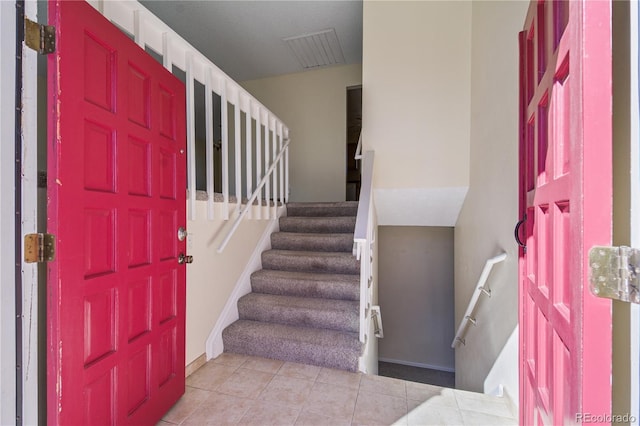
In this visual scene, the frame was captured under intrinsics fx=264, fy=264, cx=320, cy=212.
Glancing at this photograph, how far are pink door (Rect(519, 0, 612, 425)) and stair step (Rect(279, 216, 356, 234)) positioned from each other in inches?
76.5

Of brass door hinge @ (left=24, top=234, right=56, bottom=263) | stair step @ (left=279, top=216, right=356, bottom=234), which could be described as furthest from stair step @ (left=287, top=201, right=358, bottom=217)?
brass door hinge @ (left=24, top=234, right=56, bottom=263)

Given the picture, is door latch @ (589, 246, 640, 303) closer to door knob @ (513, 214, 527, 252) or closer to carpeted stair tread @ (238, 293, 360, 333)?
door knob @ (513, 214, 527, 252)

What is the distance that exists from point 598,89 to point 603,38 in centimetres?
11

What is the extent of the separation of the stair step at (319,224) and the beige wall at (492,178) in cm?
127

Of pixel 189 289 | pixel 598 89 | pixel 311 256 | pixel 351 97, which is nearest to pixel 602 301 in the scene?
pixel 598 89

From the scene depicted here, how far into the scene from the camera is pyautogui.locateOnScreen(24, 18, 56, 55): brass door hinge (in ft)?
3.06

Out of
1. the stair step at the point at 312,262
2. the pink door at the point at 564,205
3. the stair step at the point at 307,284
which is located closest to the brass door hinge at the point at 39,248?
the pink door at the point at 564,205

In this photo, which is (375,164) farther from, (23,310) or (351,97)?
(23,310)

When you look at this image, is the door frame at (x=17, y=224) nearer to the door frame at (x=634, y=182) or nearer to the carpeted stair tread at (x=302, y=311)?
the carpeted stair tread at (x=302, y=311)

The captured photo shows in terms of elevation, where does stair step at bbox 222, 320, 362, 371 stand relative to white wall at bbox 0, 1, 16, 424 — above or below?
below

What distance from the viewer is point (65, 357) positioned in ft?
3.17

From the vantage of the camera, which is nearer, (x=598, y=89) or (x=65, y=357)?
(x=598, y=89)

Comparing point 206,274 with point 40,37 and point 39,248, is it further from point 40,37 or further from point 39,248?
point 40,37

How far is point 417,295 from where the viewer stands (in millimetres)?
4430
